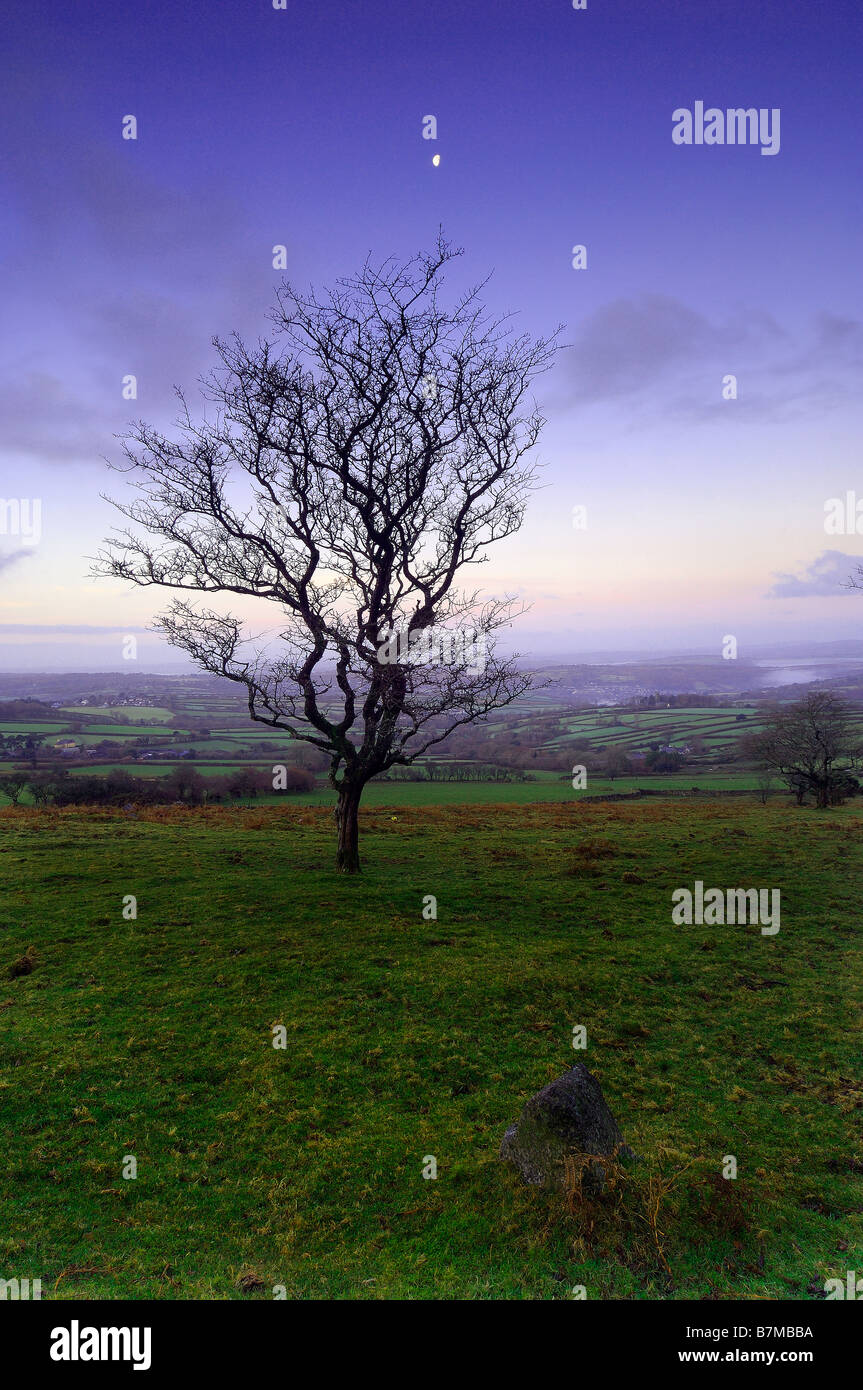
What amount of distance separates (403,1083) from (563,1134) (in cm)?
260

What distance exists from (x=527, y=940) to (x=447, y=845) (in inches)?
402

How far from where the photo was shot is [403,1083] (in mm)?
7469

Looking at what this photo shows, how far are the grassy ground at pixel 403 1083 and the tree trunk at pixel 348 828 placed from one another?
56cm

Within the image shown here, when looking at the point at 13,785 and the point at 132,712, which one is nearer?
the point at 13,785

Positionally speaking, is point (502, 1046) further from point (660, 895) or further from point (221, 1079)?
point (660, 895)

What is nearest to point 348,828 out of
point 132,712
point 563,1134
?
point 563,1134

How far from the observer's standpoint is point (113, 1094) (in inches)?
279

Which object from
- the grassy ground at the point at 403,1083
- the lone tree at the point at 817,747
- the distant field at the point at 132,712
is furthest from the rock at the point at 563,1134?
the distant field at the point at 132,712

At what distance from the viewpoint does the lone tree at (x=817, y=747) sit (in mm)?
34375

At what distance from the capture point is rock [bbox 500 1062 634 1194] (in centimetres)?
550

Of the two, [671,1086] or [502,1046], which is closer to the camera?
[671,1086]

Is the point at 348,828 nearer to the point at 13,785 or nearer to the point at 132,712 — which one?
the point at 13,785

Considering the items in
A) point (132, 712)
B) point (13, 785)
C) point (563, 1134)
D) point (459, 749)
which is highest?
point (132, 712)
